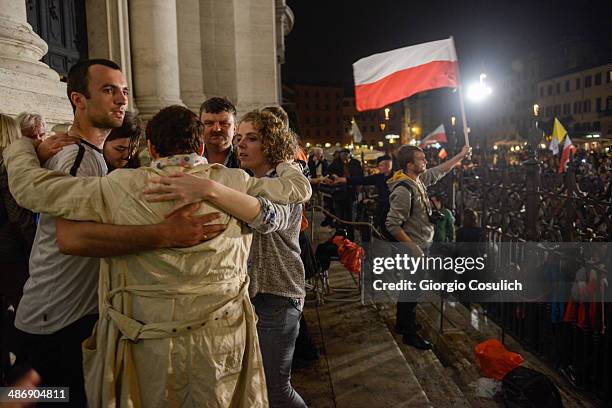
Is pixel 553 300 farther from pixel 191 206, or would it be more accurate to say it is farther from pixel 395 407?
pixel 191 206

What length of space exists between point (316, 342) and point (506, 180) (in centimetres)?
348

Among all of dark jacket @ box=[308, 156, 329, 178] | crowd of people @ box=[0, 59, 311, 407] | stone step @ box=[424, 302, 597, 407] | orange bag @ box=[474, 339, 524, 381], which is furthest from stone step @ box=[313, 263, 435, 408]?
dark jacket @ box=[308, 156, 329, 178]

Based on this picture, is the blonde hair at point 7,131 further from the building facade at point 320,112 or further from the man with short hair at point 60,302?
the building facade at point 320,112

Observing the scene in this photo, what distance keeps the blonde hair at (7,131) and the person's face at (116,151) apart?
0.73 meters

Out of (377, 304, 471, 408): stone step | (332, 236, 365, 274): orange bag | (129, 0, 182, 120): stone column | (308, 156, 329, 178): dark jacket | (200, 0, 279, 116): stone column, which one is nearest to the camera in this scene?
(377, 304, 471, 408): stone step

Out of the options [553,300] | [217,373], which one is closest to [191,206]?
[217,373]

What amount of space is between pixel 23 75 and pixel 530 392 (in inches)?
195

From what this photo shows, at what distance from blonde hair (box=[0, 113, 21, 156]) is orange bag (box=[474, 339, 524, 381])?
165 inches

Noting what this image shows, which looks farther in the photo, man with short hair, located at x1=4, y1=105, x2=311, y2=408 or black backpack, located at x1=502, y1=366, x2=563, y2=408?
black backpack, located at x1=502, y1=366, x2=563, y2=408

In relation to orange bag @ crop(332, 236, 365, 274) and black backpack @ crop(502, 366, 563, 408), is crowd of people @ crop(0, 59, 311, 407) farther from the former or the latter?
orange bag @ crop(332, 236, 365, 274)

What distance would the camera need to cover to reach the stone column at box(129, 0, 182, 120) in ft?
28.1

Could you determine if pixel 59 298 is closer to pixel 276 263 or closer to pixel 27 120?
pixel 276 263

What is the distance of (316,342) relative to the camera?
4926 mm

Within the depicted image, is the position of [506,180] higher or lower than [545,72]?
lower
